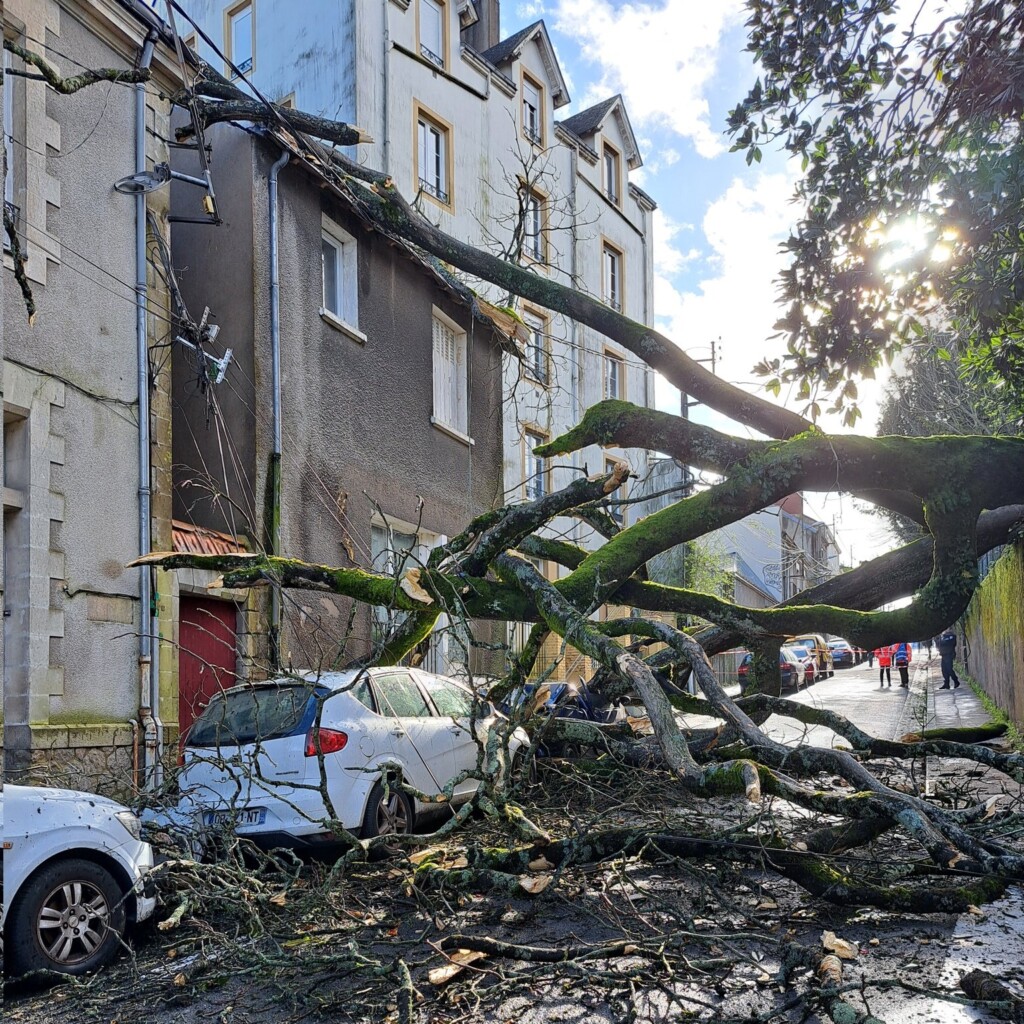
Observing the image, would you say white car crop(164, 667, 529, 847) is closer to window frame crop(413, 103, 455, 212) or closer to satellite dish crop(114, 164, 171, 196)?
satellite dish crop(114, 164, 171, 196)

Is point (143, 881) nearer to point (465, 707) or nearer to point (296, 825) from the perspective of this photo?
point (296, 825)

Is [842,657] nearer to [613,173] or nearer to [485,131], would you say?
[613,173]

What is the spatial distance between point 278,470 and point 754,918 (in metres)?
9.35

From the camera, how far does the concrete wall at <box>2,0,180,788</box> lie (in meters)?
9.64

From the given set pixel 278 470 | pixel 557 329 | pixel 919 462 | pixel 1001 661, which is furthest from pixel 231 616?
pixel 557 329

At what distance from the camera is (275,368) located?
13.6 metres

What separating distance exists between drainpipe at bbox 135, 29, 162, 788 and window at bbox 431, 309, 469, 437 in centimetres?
722

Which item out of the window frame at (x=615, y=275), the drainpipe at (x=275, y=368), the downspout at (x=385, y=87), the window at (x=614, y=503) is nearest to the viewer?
the window at (x=614, y=503)

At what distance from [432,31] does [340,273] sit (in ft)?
32.7

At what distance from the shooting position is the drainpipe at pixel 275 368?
13.3 m

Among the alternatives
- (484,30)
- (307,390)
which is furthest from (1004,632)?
(484,30)

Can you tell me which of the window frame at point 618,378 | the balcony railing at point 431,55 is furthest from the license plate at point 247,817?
the window frame at point 618,378

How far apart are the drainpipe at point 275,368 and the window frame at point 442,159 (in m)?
8.09

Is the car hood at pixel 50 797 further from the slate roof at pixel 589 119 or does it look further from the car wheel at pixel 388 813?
the slate roof at pixel 589 119
